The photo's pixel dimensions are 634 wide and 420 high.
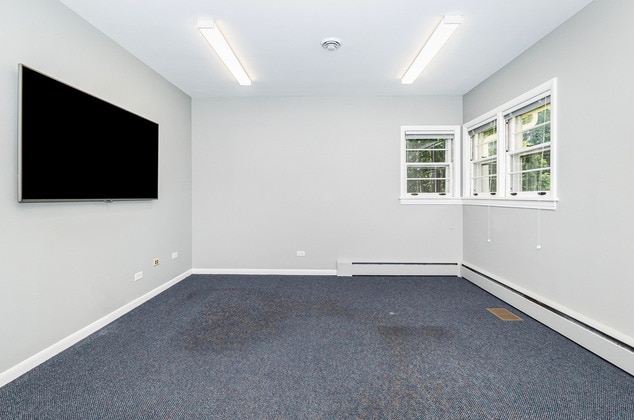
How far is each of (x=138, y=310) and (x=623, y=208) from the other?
4707 millimetres

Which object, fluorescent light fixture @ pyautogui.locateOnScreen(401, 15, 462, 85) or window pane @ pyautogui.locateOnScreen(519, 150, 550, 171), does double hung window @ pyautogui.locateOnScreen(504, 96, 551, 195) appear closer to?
window pane @ pyautogui.locateOnScreen(519, 150, 550, 171)

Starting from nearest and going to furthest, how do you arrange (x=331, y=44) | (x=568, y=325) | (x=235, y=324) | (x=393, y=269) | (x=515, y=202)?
1. (x=568, y=325)
2. (x=235, y=324)
3. (x=331, y=44)
4. (x=515, y=202)
5. (x=393, y=269)

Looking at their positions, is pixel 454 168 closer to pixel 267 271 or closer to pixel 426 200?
pixel 426 200

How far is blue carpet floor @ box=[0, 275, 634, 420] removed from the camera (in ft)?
5.45

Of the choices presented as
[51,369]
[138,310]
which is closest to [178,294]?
[138,310]

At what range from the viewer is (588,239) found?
2377mm

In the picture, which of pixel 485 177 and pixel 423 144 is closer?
pixel 485 177

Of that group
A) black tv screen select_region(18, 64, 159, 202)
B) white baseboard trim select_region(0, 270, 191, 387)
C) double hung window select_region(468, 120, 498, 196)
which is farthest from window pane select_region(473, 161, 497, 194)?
white baseboard trim select_region(0, 270, 191, 387)

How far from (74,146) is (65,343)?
1.71 meters

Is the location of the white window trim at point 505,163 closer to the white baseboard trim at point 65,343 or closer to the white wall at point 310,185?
the white wall at point 310,185

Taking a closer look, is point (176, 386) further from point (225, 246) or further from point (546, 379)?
point (225, 246)

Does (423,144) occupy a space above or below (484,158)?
above

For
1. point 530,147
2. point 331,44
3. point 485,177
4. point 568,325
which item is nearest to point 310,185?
point 331,44

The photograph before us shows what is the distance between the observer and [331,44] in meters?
2.94
